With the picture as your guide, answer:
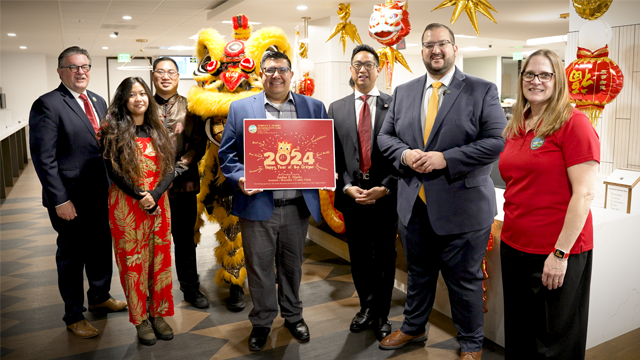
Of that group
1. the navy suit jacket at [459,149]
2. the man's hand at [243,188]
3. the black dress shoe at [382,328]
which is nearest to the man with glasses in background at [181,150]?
the man's hand at [243,188]

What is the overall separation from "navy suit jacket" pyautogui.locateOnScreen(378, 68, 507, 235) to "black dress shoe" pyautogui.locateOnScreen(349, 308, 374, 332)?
75cm

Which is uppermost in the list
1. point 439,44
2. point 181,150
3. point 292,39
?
point 292,39

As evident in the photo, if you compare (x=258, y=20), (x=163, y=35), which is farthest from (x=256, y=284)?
(x=163, y=35)

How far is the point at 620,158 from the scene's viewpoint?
10.0ft

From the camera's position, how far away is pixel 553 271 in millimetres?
1667

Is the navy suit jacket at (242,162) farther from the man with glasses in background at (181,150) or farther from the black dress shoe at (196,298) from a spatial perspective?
the black dress shoe at (196,298)

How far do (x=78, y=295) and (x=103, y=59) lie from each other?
14.1 meters

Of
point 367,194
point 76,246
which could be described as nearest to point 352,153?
point 367,194

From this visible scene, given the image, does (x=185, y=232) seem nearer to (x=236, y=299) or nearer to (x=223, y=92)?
(x=236, y=299)

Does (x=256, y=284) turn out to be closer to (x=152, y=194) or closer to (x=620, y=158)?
(x=152, y=194)

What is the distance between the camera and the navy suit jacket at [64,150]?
249 cm

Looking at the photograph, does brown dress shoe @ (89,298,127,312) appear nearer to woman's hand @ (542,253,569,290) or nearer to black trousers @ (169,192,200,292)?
black trousers @ (169,192,200,292)

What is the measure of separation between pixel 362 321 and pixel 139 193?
1.44 metres

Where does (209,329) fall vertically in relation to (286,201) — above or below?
below
